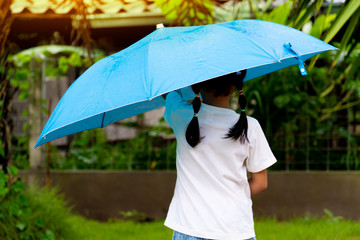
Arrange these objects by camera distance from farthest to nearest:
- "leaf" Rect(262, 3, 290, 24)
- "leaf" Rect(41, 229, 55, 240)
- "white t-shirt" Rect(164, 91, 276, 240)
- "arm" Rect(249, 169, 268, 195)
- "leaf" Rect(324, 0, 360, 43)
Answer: "leaf" Rect(262, 3, 290, 24), "leaf" Rect(41, 229, 55, 240), "leaf" Rect(324, 0, 360, 43), "arm" Rect(249, 169, 268, 195), "white t-shirt" Rect(164, 91, 276, 240)

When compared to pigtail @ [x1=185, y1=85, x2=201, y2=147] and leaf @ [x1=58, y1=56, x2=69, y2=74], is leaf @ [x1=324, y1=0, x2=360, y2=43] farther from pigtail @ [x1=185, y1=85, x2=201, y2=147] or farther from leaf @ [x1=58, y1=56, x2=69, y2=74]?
leaf @ [x1=58, y1=56, x2=69, y2=74]

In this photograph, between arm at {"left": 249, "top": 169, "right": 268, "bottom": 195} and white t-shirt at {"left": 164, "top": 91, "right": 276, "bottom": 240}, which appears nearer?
white t-shirt at {"left": 164, "top": 91, "right": 276, "bottom": 240}

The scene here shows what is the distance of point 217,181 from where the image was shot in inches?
86.8

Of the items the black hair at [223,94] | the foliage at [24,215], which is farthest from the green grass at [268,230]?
the black hair at [223,94]

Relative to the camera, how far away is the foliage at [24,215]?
163 inches

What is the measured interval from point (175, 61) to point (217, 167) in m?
0.48

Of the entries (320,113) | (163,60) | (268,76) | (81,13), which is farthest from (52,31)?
(163,60)

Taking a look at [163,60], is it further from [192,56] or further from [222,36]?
[222,36]

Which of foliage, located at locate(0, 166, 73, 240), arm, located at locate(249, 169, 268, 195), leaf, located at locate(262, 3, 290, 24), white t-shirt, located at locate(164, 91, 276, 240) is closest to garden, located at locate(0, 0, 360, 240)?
leaf, located at locate(262, 3, 290, 24)

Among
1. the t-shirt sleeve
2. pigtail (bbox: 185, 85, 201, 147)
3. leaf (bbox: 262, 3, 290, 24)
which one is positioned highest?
leaf (bbox: 262, 3, 290, 24)

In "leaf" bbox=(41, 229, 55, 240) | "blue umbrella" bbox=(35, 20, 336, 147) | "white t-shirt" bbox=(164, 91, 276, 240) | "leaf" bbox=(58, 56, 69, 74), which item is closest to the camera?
"blue umbrella" bbox=(35, 20, 336, 147)

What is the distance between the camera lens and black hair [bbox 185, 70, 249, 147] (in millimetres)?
2191

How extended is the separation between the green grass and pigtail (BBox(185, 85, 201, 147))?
2.81 meters

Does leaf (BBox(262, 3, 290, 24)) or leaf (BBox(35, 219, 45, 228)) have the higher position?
leaf (BBox(262, 3, 290, 24))
